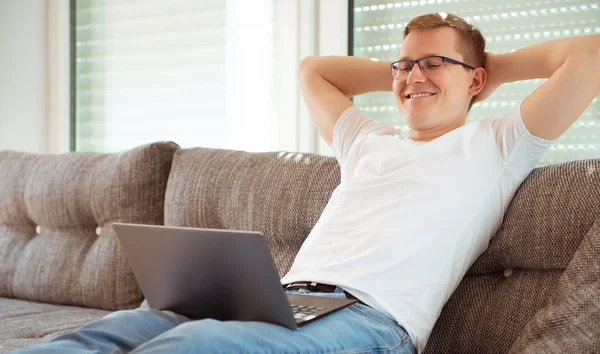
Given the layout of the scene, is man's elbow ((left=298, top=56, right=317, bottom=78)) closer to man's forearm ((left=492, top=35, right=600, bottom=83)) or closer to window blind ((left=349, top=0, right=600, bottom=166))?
window blind ((left=349, top=0, right=600, bottom=166))

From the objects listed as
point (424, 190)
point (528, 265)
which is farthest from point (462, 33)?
point (528, 265)

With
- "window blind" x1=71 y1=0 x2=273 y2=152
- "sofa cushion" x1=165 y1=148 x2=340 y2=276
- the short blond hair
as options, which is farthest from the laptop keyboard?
"window blind" x1=71 y1=0 x2=273 y2=152

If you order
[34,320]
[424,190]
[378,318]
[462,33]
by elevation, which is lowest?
[34,320]

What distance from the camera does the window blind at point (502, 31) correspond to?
6.63ft

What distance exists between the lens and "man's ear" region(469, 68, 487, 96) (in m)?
1.77

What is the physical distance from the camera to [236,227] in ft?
6.50

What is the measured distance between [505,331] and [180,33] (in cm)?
187

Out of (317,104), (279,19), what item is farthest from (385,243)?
(279,19)

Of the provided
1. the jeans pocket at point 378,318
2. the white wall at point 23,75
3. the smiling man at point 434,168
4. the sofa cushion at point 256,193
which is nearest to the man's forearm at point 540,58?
the smiling man at point 434,168

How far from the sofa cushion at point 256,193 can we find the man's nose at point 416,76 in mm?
304

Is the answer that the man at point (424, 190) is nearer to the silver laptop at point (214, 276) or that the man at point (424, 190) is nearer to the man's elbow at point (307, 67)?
the silver laptop at point (214, 276)

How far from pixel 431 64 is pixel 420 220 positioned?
43 centimetres

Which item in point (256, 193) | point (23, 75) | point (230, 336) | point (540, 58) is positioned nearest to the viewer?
point (230, 336)

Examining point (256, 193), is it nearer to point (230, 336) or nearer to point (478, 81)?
point (478, 81)
